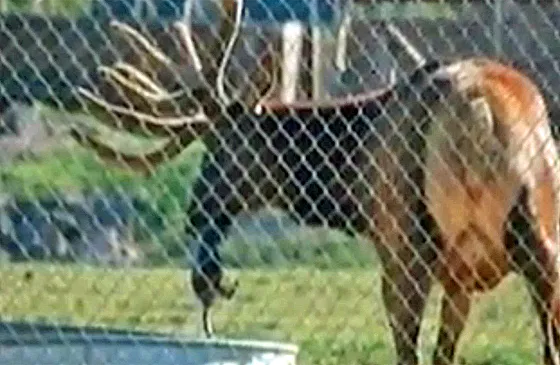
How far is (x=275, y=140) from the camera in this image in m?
7.16

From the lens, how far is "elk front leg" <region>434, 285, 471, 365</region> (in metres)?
6.49

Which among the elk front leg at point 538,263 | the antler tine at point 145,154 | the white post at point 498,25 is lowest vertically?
the elk front leg at point 538,263

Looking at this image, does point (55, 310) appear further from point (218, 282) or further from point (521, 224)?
point (521, 224)

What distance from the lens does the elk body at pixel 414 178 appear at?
6074 millimetres

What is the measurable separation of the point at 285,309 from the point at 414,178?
1.72 meters

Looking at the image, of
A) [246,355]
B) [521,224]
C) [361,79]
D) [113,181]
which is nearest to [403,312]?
[521,224]

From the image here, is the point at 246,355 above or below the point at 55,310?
above

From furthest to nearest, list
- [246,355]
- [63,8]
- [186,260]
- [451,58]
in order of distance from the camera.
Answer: [186,260] < [63,8] < [451,58] < [246,355]

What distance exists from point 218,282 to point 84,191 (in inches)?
61.2

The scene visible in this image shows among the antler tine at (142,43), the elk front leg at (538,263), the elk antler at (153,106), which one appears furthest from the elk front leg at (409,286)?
the antler tine at (142,43)

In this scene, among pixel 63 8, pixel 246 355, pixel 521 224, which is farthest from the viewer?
pixel 63 8

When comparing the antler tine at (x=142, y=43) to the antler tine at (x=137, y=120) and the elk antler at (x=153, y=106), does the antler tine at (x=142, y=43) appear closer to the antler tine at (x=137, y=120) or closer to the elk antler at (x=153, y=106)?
the elk antler at (x=153, y=106)

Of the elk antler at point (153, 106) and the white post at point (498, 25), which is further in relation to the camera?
the elk antler at point (153, 106)

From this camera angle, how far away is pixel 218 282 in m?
7.57
